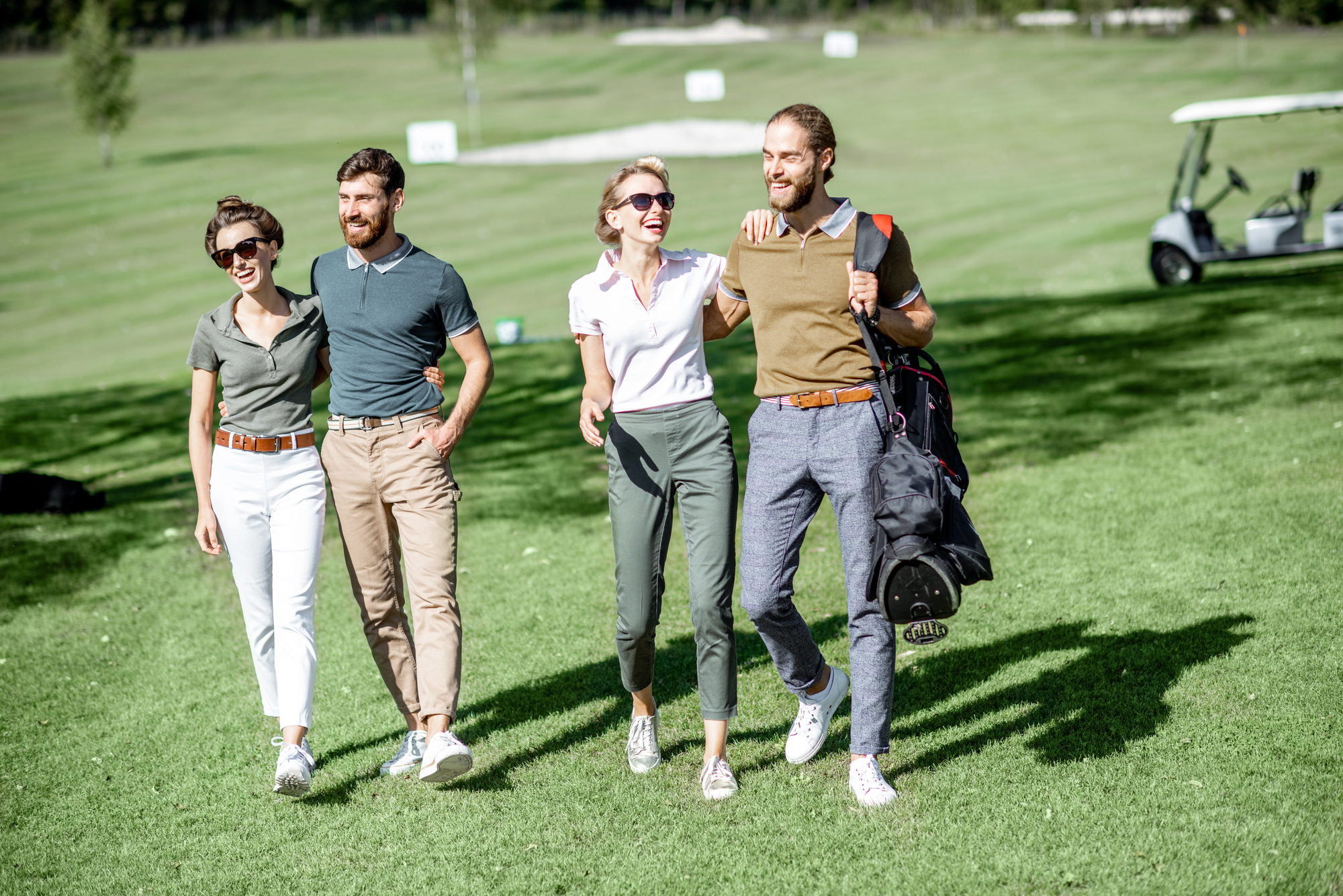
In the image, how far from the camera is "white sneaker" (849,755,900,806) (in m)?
4.27

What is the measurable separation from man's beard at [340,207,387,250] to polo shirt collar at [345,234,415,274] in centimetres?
6

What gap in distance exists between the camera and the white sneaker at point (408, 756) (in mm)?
4887

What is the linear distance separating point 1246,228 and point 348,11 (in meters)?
91.9

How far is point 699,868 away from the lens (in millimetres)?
4000

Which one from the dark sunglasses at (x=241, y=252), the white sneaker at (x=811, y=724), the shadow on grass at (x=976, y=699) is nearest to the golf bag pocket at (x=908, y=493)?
the white sneaker at (x=811, y=724)

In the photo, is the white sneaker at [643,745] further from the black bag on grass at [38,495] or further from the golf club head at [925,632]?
the black bag on grass at [38,495]

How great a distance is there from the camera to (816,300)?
13.8 feet

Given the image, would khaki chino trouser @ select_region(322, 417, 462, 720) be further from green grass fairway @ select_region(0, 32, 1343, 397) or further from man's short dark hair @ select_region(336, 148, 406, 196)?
A: green grass fairway @ select_region(0, 32, 1343, 397)

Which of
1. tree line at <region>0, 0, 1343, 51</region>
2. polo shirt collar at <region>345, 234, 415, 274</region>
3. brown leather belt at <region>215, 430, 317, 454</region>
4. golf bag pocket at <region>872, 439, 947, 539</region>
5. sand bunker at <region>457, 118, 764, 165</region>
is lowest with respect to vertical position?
golf bag pocket at <region>872, 439, 947, 539</region>

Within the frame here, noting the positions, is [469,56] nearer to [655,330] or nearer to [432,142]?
[432,142]

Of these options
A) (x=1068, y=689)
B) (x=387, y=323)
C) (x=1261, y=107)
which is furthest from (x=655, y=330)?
(x=1261, y=107)

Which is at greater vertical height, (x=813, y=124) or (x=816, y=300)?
(x=813, y=124)

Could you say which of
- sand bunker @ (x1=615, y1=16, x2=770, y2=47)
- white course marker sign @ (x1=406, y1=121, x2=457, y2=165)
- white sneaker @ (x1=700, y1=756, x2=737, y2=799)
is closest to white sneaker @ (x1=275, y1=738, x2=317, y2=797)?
white sneaker @ (x1=700, y1=756, x2=737, y2=799)

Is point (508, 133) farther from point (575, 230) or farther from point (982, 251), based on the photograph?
point (982, 251)
